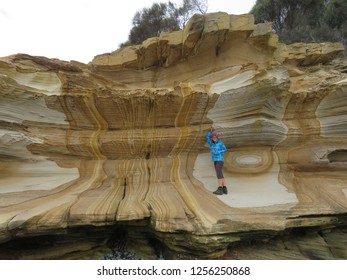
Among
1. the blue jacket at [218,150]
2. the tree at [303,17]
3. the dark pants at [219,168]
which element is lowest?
the dark pants at [219,168]

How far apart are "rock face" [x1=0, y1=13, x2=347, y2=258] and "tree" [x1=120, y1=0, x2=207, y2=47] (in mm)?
8803

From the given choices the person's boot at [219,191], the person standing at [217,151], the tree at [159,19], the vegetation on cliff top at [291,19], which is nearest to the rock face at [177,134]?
the person's boot at [219,191]

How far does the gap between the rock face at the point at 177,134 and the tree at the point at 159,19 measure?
8803mm

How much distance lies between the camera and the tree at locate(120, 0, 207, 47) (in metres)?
12.8

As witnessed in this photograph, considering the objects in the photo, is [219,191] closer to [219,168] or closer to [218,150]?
[219,168]

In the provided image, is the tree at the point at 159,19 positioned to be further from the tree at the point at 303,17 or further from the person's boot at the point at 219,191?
the person's boot at the point at 219,191

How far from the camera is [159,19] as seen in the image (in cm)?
1324

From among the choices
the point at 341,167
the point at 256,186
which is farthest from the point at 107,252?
the point at 341,167

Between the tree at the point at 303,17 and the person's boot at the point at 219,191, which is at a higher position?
the tree at the point at 303,17

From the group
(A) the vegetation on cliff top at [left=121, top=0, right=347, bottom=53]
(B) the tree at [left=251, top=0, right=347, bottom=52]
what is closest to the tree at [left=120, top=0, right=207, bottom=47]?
(A) the vegetation on cliff top at [left=121, top=0, right=347, bottom=53]

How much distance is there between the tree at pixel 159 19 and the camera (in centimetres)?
1282

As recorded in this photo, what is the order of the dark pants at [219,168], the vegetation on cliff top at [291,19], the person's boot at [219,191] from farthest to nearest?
the vegetation on cliff top at [291,19]
the dark pants at [219,168]
the person's boot at [219,191]

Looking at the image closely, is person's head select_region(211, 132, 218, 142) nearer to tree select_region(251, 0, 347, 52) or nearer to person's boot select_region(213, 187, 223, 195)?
person's boot select_region(213, 187, 223, 195)

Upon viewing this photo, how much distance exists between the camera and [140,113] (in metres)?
4.38
